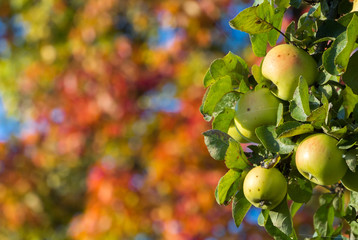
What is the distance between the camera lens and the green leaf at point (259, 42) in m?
0.58

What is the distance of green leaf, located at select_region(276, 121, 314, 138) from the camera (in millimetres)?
500

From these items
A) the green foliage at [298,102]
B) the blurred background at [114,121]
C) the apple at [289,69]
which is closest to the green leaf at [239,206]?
the green foliage at [298,102]

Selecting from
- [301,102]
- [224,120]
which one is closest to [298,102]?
[301,102]

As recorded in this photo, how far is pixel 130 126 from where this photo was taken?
3.04m

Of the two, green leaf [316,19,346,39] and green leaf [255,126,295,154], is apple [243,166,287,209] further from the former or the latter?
green leaf [316,19,346,39]

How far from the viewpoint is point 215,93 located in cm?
57

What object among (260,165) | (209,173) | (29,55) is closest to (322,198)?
(260,165)

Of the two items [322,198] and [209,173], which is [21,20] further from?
[322,198]

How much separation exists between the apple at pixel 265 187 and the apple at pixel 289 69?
79 mm

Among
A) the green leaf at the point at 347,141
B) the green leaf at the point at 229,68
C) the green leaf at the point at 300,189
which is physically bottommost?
the green leaf at the point at 300,189

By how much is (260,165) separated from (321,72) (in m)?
0.11

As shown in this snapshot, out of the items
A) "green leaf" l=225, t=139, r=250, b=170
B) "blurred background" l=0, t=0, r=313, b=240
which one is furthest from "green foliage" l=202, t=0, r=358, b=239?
"blurred background" l=0, t=0, r=313, b=240

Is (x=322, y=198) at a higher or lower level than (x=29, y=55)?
lower

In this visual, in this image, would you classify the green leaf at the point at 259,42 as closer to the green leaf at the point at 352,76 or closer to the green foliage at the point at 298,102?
the green foliage at the point at 298,102
